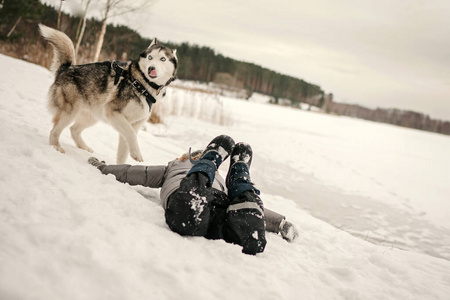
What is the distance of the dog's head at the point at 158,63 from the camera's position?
294 centimetres

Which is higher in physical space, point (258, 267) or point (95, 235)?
point (95, 235)

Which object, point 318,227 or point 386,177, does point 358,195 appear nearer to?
point 386,177

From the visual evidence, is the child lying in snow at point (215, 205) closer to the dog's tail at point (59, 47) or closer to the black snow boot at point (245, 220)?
the black snow boot at point (245, 220)

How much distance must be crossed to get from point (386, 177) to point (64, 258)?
8005mm

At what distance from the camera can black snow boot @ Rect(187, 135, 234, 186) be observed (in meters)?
1.87

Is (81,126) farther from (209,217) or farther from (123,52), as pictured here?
(123,52)

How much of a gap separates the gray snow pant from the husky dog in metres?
1.46

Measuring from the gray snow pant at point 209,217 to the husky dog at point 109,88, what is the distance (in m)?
1.46

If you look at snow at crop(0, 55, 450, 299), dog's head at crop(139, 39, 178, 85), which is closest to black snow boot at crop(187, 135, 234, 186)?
snow at crop(0, 55, 450, 299)

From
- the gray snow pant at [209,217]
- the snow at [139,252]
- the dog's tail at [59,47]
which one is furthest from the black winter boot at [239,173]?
the dog's tail at [59,47]

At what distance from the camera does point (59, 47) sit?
2.98m

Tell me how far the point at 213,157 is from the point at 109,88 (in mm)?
1726

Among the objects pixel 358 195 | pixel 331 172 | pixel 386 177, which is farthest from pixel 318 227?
pixel 386 177

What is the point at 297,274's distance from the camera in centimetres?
168
